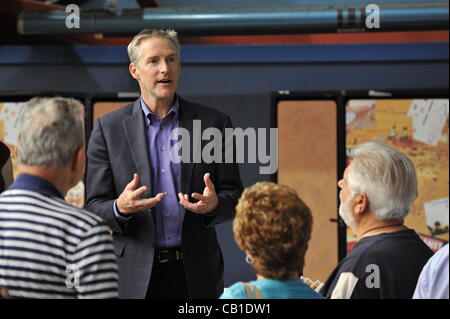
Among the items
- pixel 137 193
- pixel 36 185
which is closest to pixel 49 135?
pixel 36 185

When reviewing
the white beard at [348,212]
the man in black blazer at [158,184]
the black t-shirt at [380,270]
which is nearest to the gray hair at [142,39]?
the man in black blazer at [158,184]

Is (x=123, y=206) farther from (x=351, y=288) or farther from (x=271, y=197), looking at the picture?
(x=351, y=288)

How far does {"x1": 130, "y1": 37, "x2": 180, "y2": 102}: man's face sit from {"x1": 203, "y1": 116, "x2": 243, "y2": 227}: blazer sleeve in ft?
0.78

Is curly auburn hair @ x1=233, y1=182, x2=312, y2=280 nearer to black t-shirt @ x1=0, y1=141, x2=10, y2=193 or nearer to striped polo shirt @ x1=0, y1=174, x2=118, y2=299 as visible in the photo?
striped polo shirt @ x1=0, y1=174, x2=118, y2=299

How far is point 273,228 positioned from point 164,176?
625 mm

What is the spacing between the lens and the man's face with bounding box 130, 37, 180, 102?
2018mm

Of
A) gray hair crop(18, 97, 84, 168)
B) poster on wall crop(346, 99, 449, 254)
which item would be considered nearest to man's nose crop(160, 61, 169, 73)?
gray hair crop(18, 97, 84, 168)

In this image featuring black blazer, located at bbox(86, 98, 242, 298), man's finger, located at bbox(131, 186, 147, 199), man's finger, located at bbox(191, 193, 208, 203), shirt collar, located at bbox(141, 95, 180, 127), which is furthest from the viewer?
shirt collar, located at bbox(141, 95, 180, 127)

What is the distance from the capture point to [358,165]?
1903mm

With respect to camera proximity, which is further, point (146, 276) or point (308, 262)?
point (308, 262)

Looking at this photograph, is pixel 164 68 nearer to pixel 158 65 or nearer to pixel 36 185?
pixel 158 65

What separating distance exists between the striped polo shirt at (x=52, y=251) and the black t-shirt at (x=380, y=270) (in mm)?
698

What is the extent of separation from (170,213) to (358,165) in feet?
1.92

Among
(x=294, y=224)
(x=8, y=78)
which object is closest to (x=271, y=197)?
(x=294, y=224)
